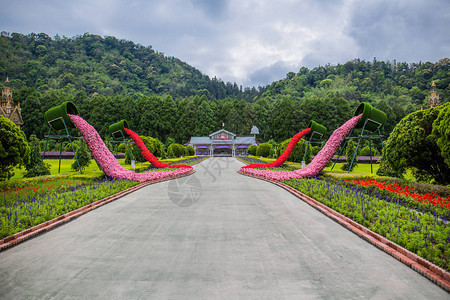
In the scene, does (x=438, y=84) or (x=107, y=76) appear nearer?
(x=438, y=84)

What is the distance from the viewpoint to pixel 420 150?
10.6 m

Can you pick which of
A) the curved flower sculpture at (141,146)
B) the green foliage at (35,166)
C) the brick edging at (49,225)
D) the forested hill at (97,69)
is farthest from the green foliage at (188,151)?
the forested hill at (97,69)

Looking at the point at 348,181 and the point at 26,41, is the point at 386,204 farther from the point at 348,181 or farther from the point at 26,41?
the point at 26,41

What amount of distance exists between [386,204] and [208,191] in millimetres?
6538

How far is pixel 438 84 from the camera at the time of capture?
6906 centimetres

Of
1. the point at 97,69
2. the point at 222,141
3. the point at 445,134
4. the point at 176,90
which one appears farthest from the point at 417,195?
the point at 97,69

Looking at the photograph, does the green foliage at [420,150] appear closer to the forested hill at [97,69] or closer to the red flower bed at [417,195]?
the red flower bed at [417,195]

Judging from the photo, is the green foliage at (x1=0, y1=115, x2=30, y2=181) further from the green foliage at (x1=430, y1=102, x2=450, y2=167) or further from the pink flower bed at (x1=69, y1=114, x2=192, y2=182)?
the green foliage at (x1=430, y1=102, x2=450, y2=167)

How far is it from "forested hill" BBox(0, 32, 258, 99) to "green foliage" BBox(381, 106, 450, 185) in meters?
86.7

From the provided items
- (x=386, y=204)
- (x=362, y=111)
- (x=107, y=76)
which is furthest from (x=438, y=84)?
(x=107, y=76)

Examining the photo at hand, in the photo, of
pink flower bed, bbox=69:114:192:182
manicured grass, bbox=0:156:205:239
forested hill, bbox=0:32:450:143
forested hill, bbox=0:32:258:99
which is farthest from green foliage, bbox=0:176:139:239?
forested hill, bbox=0:32:258:99

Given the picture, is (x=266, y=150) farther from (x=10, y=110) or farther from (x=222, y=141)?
(x=10, y=110)

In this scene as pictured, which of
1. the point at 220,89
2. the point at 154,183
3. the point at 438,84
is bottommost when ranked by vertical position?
the point at 154,183

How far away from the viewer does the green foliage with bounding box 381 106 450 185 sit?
407 inches
